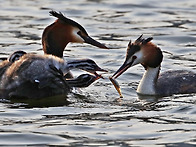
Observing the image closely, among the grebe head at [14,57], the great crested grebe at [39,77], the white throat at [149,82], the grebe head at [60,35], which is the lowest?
the white throat at [149,82]

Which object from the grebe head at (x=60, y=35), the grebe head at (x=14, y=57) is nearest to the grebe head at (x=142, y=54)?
the grebe head at (x=60, y=35)

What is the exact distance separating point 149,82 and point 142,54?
1.35 ft

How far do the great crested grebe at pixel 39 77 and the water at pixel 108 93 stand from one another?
0.49 ft

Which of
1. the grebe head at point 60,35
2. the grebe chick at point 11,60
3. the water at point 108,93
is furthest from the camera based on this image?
the grebe head at point 60,35

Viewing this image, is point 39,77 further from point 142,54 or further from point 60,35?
point 142,54

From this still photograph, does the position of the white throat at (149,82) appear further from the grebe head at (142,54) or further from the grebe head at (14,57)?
the grebe head at (14,57)

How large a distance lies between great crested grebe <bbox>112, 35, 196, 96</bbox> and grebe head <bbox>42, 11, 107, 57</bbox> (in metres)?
0.85

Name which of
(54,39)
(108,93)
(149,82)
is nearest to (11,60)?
(54,39)

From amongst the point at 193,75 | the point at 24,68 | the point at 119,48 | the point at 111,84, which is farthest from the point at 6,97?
the point at 119,48

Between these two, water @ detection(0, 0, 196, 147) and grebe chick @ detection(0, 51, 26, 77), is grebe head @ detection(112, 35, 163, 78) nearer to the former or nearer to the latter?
water @ detection(0, 0, 196, 147)

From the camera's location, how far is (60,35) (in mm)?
11484

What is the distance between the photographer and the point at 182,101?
10.5 metres

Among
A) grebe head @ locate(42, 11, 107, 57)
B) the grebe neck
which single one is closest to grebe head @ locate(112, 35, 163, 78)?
grebe head @ locate(42, 11, 107, 57)

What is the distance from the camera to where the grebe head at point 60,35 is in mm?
11445
